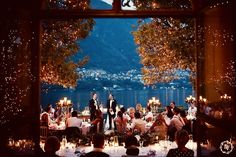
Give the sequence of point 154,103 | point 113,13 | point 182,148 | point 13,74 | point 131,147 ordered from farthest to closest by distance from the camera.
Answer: point 154,103, point 113,13, point 131,147, point 182,148, point 13,74

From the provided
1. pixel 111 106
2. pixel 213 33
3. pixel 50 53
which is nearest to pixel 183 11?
pixel 213 33

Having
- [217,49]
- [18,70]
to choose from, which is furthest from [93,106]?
[217,49]

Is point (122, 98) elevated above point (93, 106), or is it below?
below

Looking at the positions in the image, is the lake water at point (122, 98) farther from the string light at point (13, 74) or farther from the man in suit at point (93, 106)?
the string light at point (13, 74)

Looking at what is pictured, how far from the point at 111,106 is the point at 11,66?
12.7 meters

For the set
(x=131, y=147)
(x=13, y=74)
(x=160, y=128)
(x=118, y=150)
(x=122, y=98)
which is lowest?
(x=122, y=98)

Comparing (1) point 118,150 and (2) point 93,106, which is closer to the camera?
(1) point 118,150

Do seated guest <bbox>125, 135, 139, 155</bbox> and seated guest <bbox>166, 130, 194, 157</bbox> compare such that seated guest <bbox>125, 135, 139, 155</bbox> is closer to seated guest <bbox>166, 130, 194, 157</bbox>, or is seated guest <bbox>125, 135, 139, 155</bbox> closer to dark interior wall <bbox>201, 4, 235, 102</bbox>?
seated guest <bbox>166, 130, 194, 157</bbox>

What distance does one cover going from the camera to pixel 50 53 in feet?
53.1

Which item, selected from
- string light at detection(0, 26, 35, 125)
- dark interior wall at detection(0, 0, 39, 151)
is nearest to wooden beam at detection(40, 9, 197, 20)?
dark interior wall at detection(0, 0, 39, 151)

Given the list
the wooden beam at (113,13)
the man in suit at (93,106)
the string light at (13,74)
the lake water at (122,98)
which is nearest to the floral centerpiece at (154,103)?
the man in suit at (93,106)

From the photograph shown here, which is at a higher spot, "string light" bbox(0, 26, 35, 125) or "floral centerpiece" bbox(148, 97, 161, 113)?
"string light" bbox(0, 26, 35, 125)

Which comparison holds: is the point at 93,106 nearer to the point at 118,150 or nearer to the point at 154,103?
the point at 154,103

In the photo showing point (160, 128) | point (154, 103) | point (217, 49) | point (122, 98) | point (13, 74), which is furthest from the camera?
point (122, 98)
